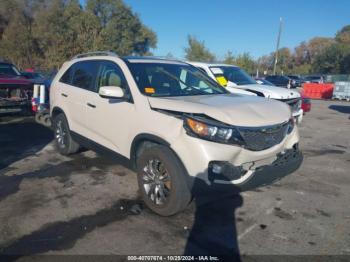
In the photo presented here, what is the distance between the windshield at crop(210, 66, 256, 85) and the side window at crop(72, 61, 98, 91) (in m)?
4.19

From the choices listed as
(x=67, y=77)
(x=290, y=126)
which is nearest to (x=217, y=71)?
(x=67, y=77)

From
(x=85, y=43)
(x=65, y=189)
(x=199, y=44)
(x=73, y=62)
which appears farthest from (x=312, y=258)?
(x=199, y=44)

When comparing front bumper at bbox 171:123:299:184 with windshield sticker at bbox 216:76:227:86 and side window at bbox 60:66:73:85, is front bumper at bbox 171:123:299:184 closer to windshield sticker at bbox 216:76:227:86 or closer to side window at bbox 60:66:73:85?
side window at bbox 60:66:73:85

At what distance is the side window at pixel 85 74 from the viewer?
5.15 m

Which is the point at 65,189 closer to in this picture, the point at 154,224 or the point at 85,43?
the point at 154,224

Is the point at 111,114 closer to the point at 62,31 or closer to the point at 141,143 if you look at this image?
the point at 141,143

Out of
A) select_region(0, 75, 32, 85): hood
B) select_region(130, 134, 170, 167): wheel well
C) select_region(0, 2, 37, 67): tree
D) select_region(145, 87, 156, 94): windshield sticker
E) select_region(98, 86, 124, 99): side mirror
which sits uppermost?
select_region(0, 2, 37, 67): tree

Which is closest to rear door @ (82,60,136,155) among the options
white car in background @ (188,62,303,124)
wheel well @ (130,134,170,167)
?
wheel well @ (130,134,170,167)

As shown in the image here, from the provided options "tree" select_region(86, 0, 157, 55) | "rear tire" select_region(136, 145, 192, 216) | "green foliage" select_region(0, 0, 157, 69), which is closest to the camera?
"rear tire" select_region(136, 145, 192, 216)

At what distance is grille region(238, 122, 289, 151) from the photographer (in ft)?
11.8

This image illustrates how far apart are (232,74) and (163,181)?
20.5 feet

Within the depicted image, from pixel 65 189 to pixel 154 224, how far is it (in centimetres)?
161

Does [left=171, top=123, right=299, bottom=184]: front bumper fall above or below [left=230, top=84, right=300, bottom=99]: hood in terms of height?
below

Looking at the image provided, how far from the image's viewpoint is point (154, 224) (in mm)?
3713
